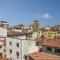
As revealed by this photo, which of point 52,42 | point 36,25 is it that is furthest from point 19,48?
point 36,25

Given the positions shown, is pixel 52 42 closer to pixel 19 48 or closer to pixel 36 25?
pixel 19 48

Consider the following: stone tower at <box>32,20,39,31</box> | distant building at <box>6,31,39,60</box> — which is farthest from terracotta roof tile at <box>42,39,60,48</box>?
stone tower at <box>32,20,39,31</box>

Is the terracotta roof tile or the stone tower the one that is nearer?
the terracotta roof tile

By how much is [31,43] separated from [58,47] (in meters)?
7.29

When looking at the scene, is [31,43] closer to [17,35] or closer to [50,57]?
[50,57]

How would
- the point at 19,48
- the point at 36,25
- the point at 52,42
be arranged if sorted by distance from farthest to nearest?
the point at 36,25
the point at 19,48
the point at 52,42

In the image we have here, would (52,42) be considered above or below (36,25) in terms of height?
below

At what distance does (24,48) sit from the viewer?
36.1 metres

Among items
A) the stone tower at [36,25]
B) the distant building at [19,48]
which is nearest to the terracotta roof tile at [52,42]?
the distant building at [19,48]

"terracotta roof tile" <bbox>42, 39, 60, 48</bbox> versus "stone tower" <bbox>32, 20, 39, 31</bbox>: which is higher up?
"stone tower" <bbox>32, 20, 39, 31</bbox>

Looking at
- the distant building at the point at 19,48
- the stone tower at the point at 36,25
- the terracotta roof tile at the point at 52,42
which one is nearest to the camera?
the terracotta roof tile at the point at 52,42

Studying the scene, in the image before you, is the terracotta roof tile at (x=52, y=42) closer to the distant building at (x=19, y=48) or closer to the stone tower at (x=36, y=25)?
the distant building at (x=19, y=48)

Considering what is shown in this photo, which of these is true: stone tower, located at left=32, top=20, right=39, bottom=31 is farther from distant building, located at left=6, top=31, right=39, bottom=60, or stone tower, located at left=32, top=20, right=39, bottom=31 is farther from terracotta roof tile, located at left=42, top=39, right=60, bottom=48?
terracotta roof tile, located at left=42, top=39, right=60, bottom=48

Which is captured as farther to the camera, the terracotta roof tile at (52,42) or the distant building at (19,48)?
the distant building at (19,48)
